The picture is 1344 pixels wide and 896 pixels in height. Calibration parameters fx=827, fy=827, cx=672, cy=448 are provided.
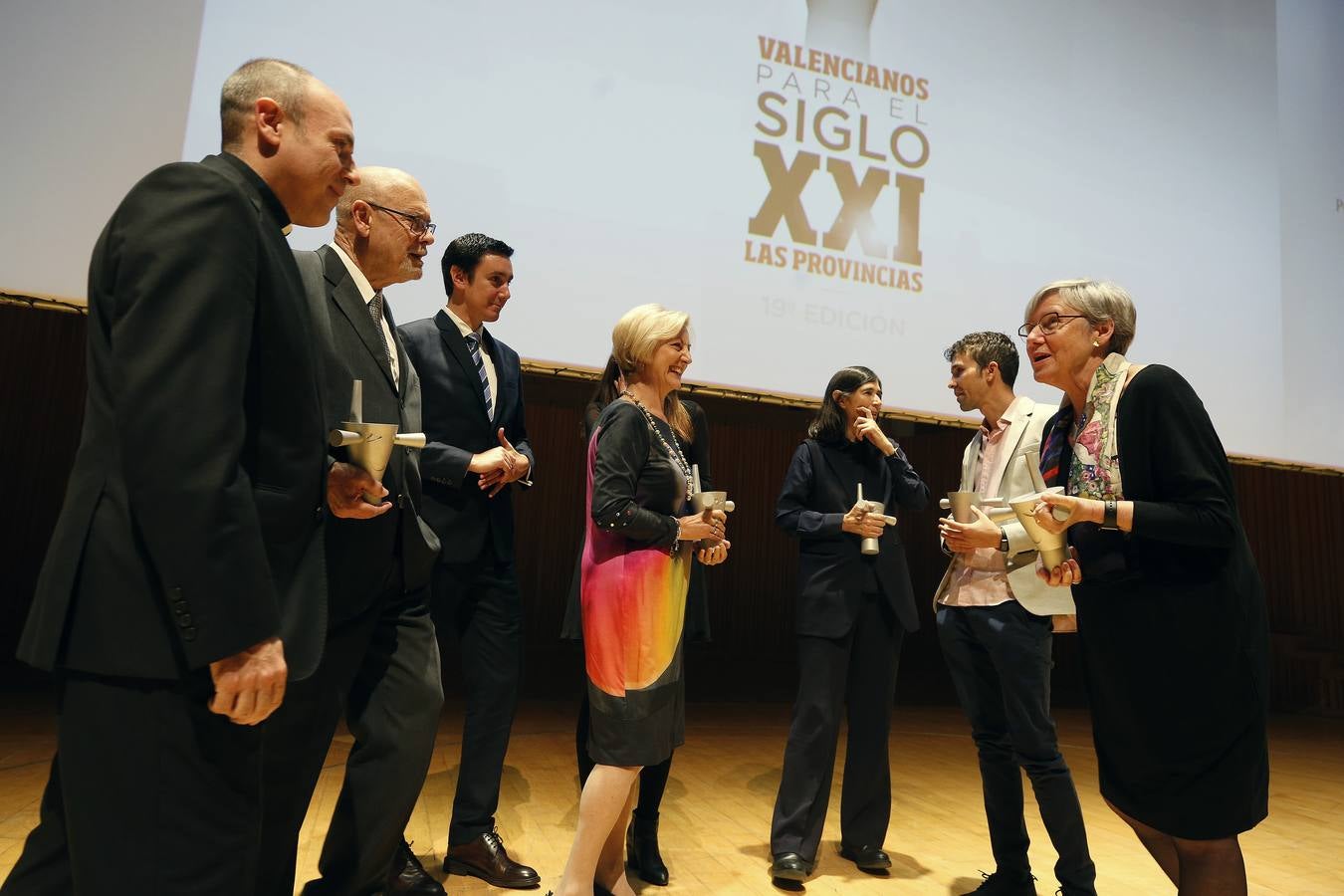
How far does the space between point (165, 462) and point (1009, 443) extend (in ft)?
6.97

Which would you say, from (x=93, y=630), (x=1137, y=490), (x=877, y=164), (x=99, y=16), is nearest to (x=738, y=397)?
(x=877, y=164)

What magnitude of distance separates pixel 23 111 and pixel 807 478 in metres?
2.83

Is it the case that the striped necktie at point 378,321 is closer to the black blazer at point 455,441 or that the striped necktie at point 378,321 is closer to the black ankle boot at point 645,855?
the black blazer at point 455,441

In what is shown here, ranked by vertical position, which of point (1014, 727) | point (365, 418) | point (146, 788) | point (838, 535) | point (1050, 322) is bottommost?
point (1014, 727)

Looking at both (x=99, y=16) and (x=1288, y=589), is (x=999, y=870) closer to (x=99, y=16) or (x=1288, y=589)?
(x=99, y=16)

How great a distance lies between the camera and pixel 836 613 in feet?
8.00

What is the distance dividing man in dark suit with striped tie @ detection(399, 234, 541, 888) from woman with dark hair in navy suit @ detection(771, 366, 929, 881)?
81 cm

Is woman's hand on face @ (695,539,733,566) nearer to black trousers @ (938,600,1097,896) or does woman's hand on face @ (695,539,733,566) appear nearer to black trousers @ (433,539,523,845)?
black trousers @ (433,539,523,845)

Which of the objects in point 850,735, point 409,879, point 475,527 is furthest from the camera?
point 850,735

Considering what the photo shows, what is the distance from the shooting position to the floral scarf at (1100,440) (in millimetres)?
1623

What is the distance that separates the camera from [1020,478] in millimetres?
2322

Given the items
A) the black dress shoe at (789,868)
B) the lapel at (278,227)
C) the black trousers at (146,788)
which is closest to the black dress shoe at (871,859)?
the black dress shoe at (789,868)

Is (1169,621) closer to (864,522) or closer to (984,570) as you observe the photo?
(984,570)

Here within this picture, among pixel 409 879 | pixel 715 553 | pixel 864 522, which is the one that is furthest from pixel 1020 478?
pixel 409 879
